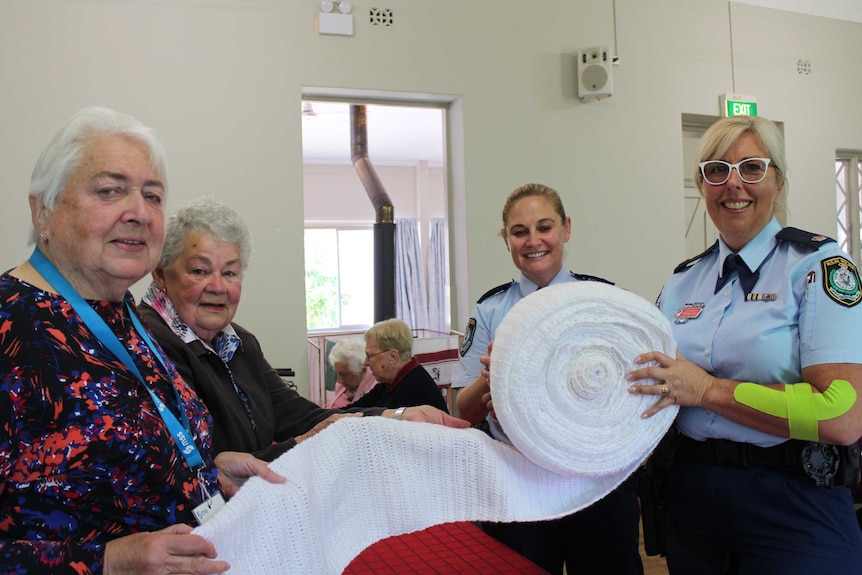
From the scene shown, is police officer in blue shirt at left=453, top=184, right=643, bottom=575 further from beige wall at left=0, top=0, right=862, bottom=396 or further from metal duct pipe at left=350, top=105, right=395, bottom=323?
metal duct pipe at left=350, top=105, right=395, bottom=323

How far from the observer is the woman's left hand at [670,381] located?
1158 mm

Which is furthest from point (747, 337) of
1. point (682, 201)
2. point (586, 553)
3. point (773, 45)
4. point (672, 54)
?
point (773, 45)

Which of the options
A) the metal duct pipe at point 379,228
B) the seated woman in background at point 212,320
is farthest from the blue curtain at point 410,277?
the seated woman in background at point 212,320

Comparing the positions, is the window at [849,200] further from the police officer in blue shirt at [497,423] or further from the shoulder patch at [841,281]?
the shoulder patch at [841,281]

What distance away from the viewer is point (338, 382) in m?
3.78

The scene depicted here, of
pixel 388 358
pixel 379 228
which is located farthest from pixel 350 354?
pixel 379 228

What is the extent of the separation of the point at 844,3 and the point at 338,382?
192 inches

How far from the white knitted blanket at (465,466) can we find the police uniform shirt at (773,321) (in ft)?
0.64

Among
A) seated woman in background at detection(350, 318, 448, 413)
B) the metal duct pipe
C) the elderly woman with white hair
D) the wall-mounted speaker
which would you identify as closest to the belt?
the elderly woman with white hair

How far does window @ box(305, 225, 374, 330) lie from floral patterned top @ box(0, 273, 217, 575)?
31.1ft

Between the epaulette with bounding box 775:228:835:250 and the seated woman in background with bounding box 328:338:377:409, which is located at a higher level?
the epaulette with bounding box 775:228:835:250

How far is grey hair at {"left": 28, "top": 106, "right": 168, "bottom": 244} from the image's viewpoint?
0.99m

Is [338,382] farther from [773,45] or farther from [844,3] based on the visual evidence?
[844,3]

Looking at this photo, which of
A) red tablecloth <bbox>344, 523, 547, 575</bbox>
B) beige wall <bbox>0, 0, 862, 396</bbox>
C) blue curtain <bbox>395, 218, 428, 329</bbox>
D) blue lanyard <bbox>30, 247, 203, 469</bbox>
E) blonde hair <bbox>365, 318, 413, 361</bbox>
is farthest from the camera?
blue curtain <bbox>395, 218, 428, 329</bbox>
